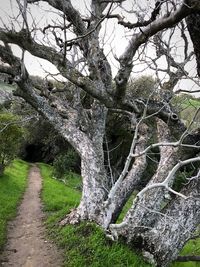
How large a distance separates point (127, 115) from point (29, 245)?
5.06 m

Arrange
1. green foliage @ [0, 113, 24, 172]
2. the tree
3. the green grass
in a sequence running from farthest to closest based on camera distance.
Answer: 1. green foliage @ [0, 113, 24, 172]
2. the green grass
3. the tree

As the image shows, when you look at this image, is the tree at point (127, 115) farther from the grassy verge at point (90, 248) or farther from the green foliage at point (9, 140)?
the green foliage at point (9, 140)

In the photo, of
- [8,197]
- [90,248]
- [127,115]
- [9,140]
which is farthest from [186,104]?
[9,140]

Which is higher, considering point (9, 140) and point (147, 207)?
point (9, 140)

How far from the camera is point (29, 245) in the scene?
10.1 m

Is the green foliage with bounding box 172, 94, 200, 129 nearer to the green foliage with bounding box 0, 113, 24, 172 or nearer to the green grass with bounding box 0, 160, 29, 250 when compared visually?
the green grass with bounding box 0, 160, 29, 250

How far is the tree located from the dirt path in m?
1.20

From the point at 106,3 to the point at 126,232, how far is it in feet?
31.7

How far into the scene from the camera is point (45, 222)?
40.8 ft

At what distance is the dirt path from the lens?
348 inches

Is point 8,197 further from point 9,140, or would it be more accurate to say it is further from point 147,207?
point 147,207

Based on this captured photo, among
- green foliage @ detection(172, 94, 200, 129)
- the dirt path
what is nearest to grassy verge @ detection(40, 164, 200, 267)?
the dirt path

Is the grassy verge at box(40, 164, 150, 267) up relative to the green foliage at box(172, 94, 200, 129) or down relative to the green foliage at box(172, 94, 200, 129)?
down

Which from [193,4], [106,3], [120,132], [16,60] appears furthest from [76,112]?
[120,132]
